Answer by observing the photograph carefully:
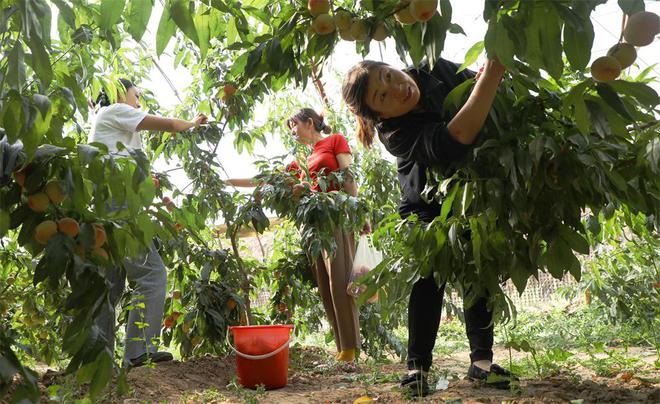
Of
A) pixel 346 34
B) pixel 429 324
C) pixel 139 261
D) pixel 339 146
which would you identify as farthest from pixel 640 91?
pixel 339 146

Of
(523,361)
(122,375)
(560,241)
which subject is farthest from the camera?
(523,361)

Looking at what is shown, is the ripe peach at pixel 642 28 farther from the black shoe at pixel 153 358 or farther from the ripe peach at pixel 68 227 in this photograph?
the black shoe at pixel 153 358

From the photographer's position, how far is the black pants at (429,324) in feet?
6.77

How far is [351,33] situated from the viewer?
1.28 metres

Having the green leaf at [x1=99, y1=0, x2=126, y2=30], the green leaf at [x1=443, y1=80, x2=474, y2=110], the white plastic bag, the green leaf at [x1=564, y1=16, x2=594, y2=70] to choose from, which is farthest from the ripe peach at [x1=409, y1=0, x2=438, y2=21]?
the white plastic bag

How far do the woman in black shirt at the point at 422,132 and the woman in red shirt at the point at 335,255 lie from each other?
963 millimetres

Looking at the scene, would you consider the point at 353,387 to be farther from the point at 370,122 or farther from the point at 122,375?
the point at 122,375

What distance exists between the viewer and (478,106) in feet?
4.55

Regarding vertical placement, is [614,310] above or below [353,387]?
above

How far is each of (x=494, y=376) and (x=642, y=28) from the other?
117 centimetres

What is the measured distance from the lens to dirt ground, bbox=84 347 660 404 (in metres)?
1.84

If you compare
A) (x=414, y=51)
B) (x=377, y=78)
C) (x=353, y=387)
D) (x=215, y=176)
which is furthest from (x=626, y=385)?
(x=215, y=176)

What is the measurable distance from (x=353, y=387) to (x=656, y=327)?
1819 millimetres

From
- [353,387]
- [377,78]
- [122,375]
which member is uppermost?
[377,78]
